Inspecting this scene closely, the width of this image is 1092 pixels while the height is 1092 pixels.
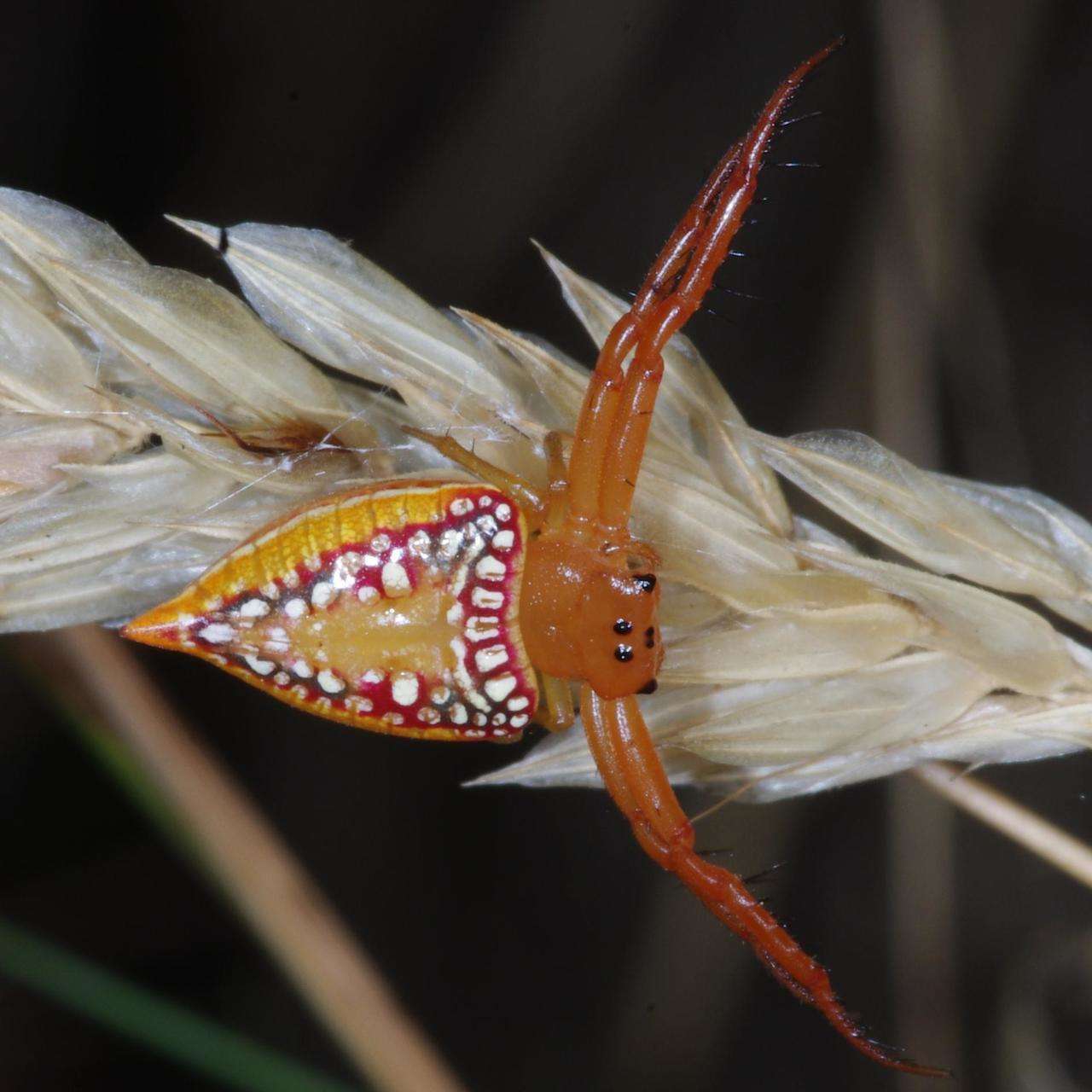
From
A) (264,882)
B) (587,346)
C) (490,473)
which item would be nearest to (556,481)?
(490,473)

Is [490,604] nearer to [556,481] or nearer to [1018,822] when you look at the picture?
[556,481]

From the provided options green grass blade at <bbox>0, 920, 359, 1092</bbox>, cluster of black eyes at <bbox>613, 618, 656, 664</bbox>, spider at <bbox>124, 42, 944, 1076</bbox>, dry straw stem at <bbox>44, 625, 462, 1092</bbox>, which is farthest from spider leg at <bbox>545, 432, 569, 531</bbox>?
green grass blade at <bbox>0, 920, 359, 1092</bbox>

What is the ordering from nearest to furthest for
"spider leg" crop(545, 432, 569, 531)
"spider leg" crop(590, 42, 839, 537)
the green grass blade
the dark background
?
"spider leg" crop(590, 42, 839, 537)
"spider leg" crop(545, 432, 569, 531)
the green grass blade
the dark background

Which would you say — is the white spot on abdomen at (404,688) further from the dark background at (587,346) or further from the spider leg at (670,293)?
the dark background at (587,346)

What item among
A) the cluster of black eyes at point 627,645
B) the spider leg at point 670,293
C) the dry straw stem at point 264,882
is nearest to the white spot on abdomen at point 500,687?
the cluster of black eyes at point 627,645

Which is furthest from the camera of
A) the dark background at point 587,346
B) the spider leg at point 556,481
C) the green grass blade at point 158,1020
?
the dark background at point 587,346

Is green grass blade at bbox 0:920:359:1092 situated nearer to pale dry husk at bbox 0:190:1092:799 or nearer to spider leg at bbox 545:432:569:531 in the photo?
pale dry husk at bbox 0:190:1092:799

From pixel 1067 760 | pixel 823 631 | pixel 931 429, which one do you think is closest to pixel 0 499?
pixel 823 631

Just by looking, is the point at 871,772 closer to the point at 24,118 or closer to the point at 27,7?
the point at 24,118
